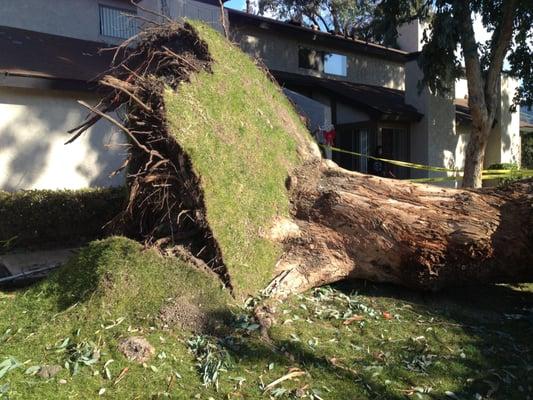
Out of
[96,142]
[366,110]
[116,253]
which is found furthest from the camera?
[366,110]

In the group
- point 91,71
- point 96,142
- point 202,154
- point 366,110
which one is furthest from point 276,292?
point 366,110

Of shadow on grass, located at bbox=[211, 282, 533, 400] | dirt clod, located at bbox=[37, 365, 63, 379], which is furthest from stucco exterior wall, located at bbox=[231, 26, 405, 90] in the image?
dirt clod, located at bbox=[37, 365, 63, 379]

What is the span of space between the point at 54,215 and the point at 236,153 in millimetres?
4565

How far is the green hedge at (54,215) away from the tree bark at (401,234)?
3883 mm

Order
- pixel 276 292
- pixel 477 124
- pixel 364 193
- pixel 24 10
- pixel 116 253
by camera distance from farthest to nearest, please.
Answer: pixel 477 124, pixel 24 10, pixel 364 193, pixel 276 292, pixel 116 253

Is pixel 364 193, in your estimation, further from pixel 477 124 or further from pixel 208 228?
pixel 477 124

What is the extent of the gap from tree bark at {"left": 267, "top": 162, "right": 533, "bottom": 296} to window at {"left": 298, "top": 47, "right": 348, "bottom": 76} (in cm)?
1166

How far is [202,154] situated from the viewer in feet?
16.0

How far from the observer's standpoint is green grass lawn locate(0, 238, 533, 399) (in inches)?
142

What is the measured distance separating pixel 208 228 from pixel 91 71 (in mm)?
7018

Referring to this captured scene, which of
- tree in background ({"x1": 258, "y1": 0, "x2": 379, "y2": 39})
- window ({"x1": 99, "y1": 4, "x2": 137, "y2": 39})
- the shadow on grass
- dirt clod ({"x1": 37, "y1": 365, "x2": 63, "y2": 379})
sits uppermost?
tree in background ({"x1": 258, "y1": 0, "x2": 379, "y2": 39})

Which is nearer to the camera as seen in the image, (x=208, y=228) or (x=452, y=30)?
(x=208, y=228)

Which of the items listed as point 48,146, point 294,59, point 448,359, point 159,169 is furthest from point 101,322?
point 294,59

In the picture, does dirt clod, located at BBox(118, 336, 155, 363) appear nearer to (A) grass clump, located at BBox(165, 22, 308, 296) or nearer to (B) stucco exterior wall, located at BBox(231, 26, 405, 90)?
(A) grass clump, located at BBox(165, 22, 308, 296)
